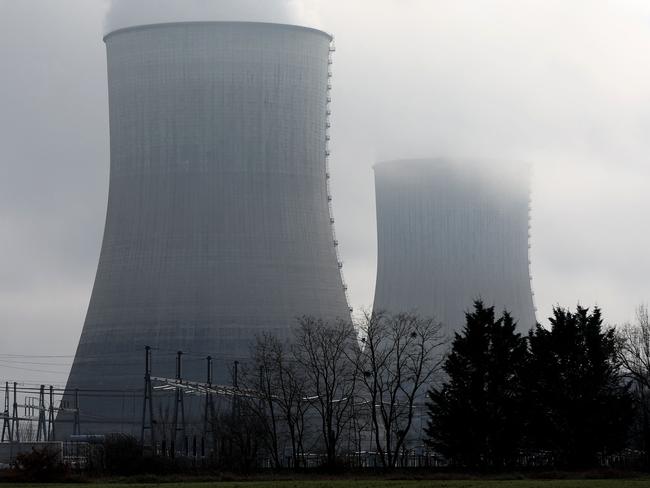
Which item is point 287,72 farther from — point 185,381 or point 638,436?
point 638,436

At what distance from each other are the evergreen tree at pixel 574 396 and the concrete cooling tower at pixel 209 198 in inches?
265

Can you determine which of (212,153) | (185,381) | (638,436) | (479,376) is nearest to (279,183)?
(212,153)

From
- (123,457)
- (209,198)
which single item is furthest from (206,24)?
(123,457)

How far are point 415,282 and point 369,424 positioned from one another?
4142 millimetres

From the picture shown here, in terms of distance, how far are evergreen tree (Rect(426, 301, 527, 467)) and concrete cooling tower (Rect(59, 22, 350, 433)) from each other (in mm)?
5759

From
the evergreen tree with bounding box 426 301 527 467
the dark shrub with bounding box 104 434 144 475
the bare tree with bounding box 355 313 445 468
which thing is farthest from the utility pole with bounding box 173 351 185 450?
the evergreen tree with bounding box 426 301 527 467

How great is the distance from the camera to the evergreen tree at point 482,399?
26328 mm

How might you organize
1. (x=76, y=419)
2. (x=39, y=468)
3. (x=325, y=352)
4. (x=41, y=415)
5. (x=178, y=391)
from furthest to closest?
(x=41, y=415) → (x=76, y=419) → (x=178, y=391) → (x=325, y=352) → (x=39, y=468)

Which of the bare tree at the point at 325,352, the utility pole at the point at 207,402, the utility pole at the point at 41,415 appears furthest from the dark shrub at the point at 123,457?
the utility pole at the point at 41,415

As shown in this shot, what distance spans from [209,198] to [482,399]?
8019mm

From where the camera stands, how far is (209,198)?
31609 mm

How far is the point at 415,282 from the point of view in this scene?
118 feet

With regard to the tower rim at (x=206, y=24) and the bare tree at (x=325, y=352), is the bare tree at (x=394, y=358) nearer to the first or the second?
the bare tree at (x=325, y=352)

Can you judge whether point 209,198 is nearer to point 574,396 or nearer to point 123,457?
point 123,457
